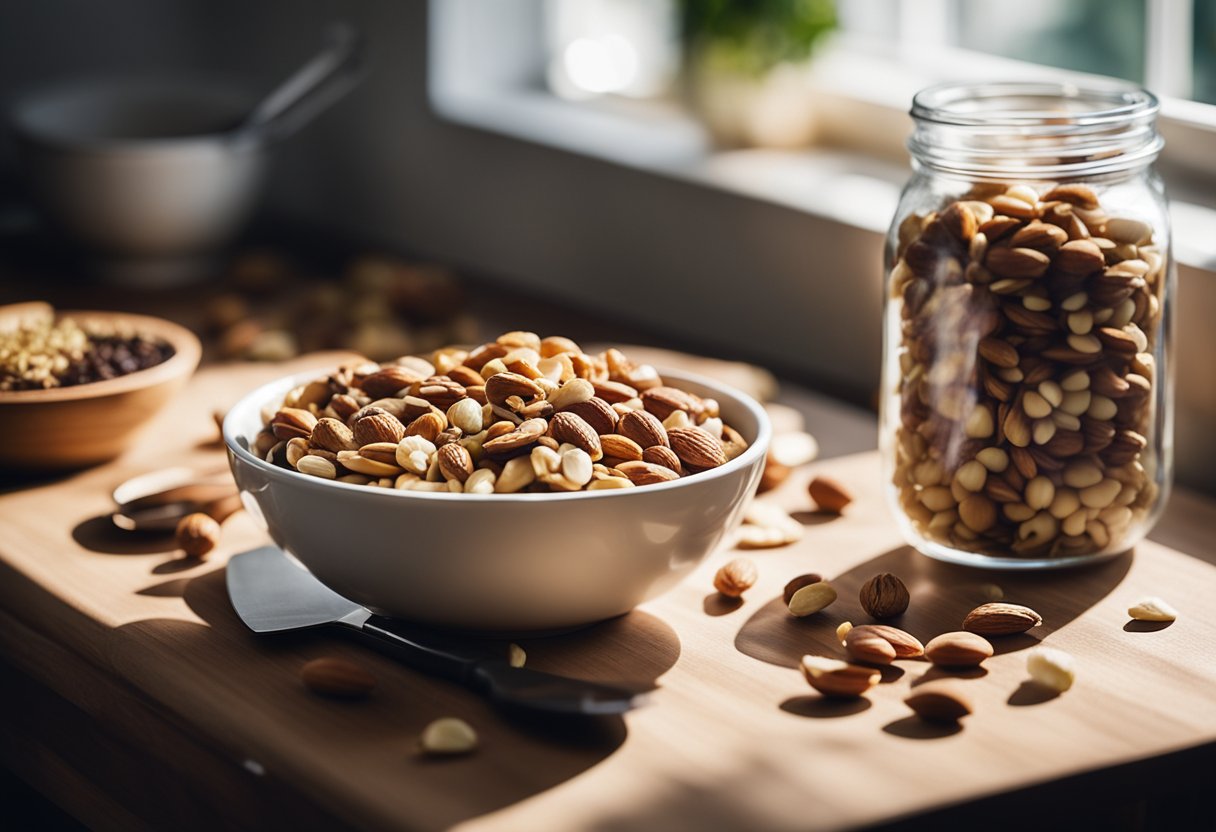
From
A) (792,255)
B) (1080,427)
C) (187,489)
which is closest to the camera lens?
(1080,427)

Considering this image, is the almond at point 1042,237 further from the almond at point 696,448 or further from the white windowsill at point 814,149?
the white windowsill at point 814,149

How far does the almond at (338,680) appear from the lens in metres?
0.77

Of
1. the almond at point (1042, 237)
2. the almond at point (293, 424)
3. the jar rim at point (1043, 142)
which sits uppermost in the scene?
the jar rim at point (1043, 142)

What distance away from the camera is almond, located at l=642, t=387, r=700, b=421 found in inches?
34.7

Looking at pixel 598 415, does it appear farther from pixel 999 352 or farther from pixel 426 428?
pixel 999 352

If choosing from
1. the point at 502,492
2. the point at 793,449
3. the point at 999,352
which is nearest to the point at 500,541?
the point at 502,492

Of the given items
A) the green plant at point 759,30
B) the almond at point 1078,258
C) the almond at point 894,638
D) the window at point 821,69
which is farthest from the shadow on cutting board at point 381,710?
the green plant at point 759,30

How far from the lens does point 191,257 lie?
1.66 m

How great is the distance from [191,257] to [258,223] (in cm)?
29

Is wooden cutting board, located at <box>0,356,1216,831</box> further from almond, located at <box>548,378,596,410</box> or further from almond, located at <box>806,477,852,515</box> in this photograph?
almond, located at <box>548,378,596,410</box>

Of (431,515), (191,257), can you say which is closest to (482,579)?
(431,515)

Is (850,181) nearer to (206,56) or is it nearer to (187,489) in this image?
(187,489)

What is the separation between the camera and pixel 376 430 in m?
0.83

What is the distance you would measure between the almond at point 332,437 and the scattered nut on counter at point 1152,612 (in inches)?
18.8
